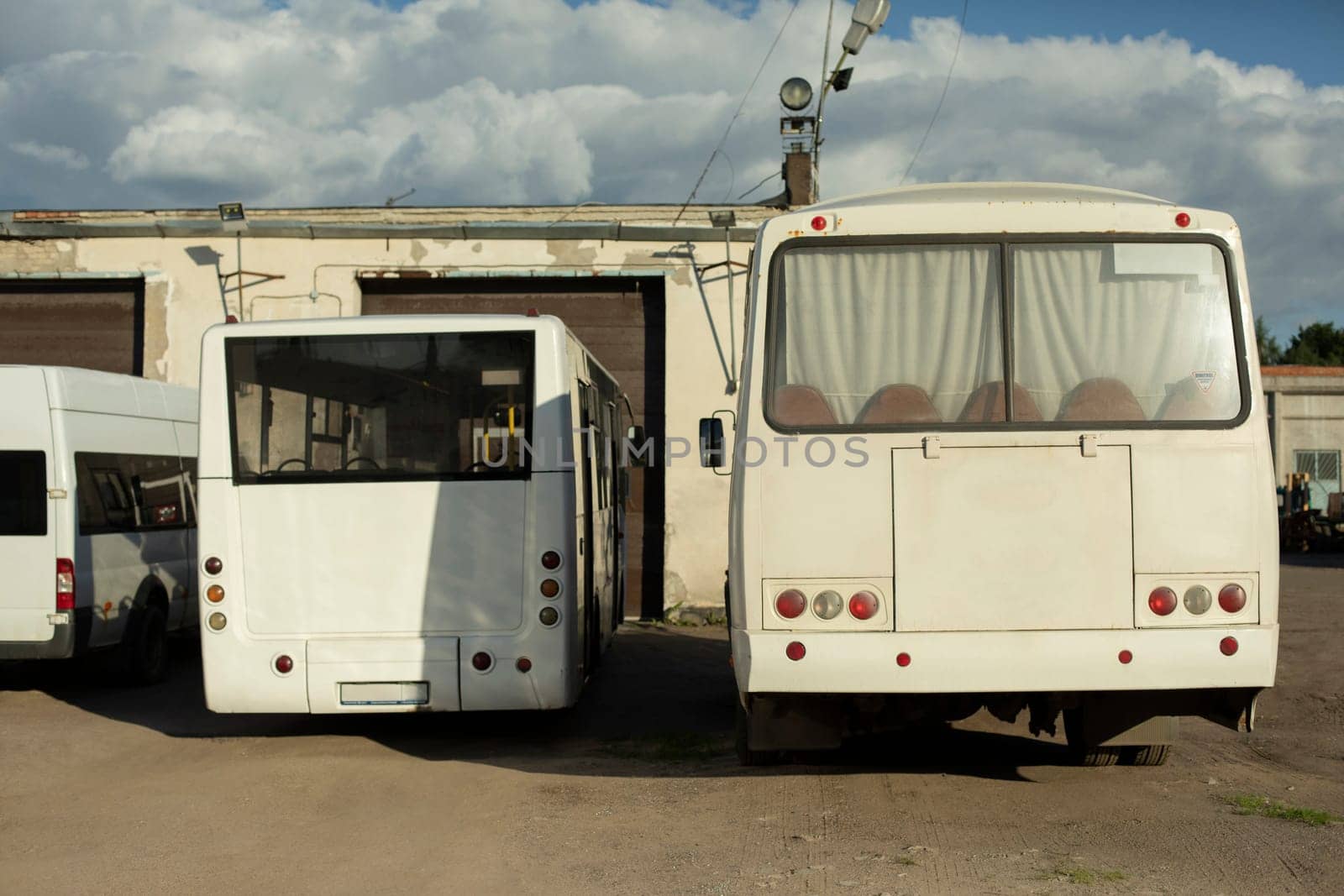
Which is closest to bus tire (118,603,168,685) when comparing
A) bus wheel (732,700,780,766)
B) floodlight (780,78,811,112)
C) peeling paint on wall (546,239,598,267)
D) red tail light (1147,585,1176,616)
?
bus wheel (732,700,780,766)

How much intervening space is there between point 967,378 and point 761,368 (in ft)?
3.21

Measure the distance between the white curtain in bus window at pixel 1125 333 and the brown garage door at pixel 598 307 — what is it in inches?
455

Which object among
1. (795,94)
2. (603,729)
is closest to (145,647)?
(603,729)

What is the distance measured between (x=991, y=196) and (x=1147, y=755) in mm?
3309

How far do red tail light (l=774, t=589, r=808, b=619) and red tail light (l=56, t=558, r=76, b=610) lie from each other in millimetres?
7186

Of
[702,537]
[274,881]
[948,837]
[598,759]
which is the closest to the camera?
[274,881]

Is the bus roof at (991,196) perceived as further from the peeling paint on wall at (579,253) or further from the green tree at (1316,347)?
the green tree at (1316,347)

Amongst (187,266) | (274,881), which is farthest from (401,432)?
(187,266)

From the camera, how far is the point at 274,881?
587 cm

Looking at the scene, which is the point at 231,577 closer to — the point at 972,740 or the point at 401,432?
the point at 401,432

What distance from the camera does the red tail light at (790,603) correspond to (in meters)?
6.48

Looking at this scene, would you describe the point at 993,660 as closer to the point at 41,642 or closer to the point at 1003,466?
the point at 1003,466

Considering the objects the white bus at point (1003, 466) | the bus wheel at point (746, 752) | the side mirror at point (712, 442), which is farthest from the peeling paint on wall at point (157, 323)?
the white bus at point (1003, 466)

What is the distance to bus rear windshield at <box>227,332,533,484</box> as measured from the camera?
8.95m
